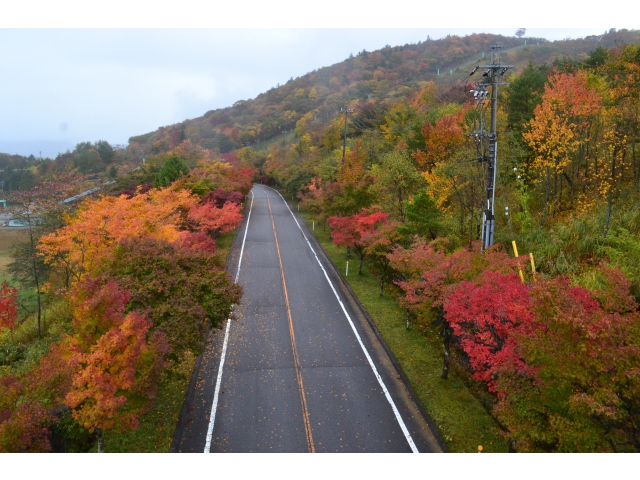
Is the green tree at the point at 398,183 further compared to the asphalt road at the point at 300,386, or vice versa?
the green tree at the point at 398,183

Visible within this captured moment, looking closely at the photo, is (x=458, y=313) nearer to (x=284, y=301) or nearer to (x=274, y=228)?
(x=284, y=301)

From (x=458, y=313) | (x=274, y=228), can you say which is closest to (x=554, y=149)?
(x=458, y=313)

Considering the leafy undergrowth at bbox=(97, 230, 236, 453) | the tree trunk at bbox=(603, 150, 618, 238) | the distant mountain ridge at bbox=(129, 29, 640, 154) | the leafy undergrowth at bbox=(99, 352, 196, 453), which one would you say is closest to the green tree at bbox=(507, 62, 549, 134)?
the tree trunk at bbox=(603, 150, 618, 238)

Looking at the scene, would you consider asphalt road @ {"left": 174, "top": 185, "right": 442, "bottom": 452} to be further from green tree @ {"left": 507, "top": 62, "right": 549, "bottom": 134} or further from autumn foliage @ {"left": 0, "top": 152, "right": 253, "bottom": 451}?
green tree @ {"left": 507, "top": 62, "right": 549, "bottom": 134}

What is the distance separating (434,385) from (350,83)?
12232 cm

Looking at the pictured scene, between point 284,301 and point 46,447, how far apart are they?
1438cm

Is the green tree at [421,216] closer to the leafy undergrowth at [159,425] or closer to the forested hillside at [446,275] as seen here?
the forested hillside at [446,275]

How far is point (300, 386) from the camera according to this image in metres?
13.9

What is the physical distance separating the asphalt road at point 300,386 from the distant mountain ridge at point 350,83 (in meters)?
70.4

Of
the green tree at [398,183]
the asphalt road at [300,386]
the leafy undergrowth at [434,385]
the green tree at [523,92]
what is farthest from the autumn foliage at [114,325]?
the green tree at [523,92]

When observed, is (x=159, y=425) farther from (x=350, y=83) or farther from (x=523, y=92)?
(x=350, y=83)

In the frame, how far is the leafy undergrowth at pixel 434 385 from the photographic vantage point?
1112 centimetres

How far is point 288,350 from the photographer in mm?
16375

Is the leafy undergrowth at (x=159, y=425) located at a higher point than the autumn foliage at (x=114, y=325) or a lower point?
lower
